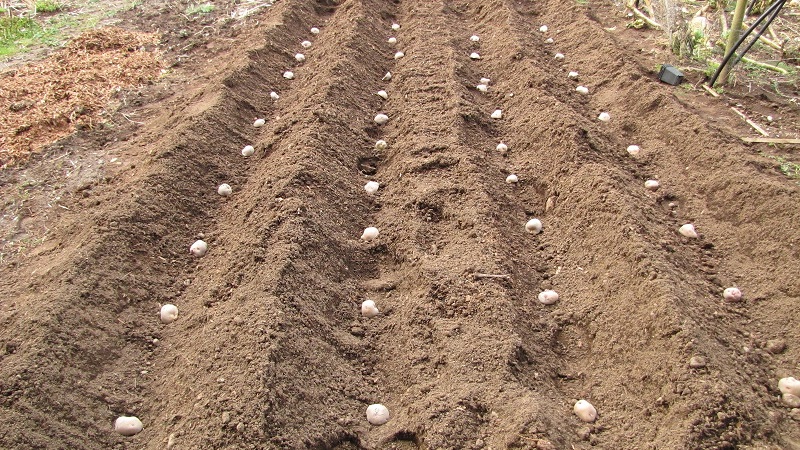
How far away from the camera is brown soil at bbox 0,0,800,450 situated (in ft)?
7.45

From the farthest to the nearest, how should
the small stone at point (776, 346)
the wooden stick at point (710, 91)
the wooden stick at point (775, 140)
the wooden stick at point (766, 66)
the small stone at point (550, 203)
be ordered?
1. the wooden stick at point (766, 66)
2. the wooden stick at point (710, 91)
3. the wooden stick at point (775, 140)
4. the small stone at point (550, 203)
5. the small stone at point (776, 346)

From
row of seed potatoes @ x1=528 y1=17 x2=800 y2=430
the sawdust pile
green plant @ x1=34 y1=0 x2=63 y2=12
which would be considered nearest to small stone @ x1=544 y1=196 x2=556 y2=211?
row of seed potatoes @ x1=528 y1=17 x2=800 y2=430

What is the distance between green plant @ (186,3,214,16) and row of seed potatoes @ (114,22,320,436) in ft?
4.54

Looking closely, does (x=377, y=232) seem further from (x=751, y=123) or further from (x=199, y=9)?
(x=199, y=9)

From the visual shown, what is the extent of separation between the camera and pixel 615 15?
5.88 meters

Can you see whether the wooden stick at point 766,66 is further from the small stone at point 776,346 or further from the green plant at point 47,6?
the green plant at point 47,6

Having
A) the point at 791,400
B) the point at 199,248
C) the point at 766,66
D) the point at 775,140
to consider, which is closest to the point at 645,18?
the point at 766,66

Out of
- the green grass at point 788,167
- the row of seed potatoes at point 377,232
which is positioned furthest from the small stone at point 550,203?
the green grass at point 788,167

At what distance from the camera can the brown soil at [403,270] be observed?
7.45ft

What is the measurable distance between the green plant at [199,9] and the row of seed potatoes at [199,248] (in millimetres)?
1385

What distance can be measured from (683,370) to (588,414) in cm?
45

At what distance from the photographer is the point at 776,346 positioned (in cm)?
256

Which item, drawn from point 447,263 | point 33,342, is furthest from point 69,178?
point 447,263

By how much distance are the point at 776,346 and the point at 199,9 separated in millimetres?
6161
